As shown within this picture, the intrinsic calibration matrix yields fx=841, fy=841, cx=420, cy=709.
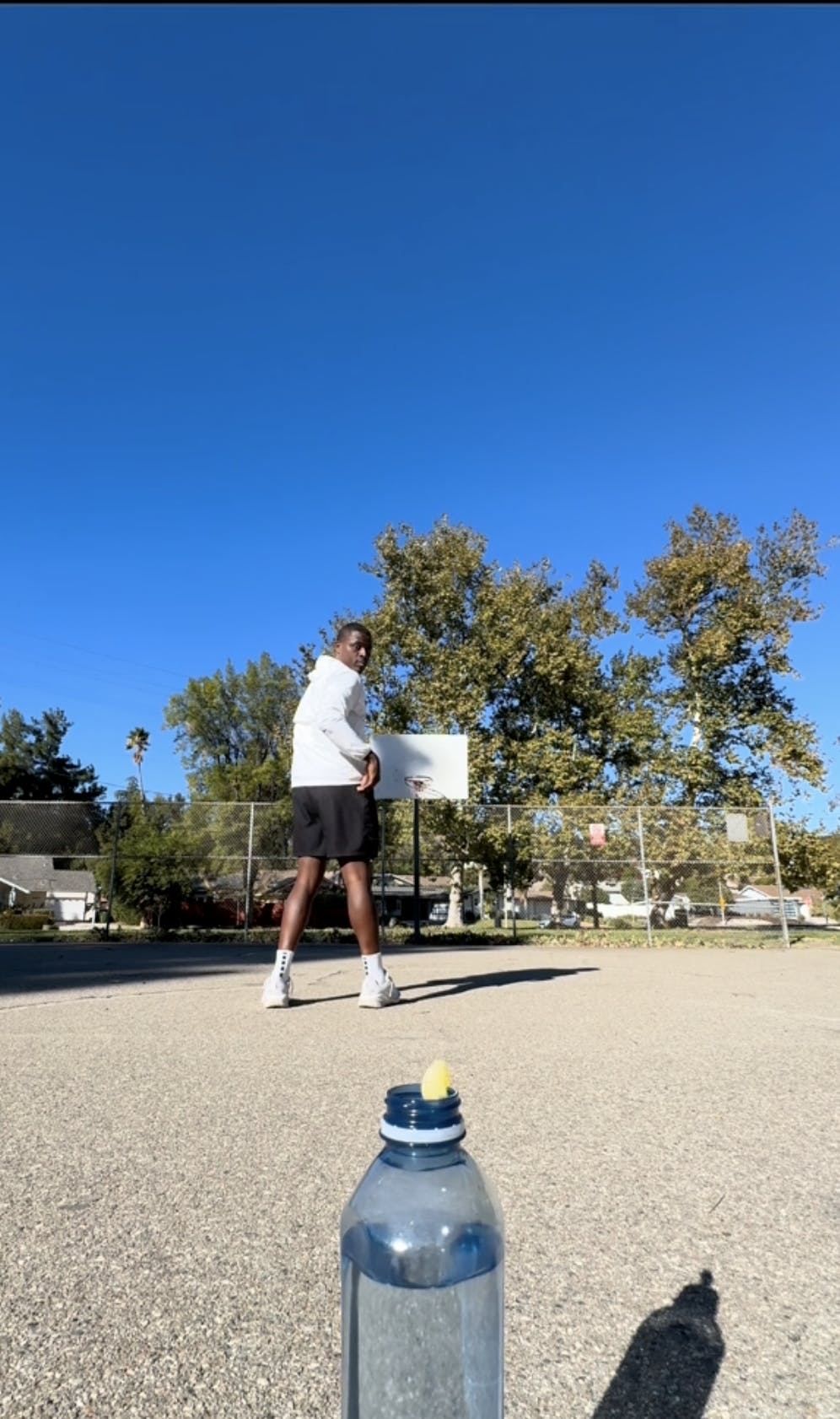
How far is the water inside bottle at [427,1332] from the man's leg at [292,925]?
361cm

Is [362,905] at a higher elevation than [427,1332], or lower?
higher

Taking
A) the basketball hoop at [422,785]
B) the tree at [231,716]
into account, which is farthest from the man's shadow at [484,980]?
the tree at [231,716]

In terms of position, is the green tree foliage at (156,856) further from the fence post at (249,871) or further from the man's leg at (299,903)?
the man's leg at (299,903)

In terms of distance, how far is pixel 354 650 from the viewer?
15.7 ft

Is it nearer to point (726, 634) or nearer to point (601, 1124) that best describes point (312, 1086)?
point (601, 1124)

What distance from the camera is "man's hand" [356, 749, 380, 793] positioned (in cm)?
451

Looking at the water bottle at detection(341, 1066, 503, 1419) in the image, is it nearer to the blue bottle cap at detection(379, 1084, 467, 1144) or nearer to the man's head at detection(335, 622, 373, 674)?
the blue bottle cap at detection(379, 1084, 467, 1144)

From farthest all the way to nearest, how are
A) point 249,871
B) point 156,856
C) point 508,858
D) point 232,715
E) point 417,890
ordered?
point 232,715 → point 508,858 → point 156,856 → point 249,871 → point 417,890

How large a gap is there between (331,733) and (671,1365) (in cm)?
355

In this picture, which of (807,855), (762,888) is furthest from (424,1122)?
(807,855)

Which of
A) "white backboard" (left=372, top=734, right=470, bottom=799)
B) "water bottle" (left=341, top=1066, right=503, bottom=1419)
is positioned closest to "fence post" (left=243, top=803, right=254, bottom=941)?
"white backboard" (left=372, top=734, right=470, bottom=799)

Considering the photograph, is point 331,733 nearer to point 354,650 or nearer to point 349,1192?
point 354,650

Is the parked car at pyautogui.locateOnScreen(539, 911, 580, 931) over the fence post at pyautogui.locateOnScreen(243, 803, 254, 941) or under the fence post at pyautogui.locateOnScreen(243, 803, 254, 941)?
under

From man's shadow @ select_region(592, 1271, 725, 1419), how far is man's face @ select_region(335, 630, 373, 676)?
12.2ft
